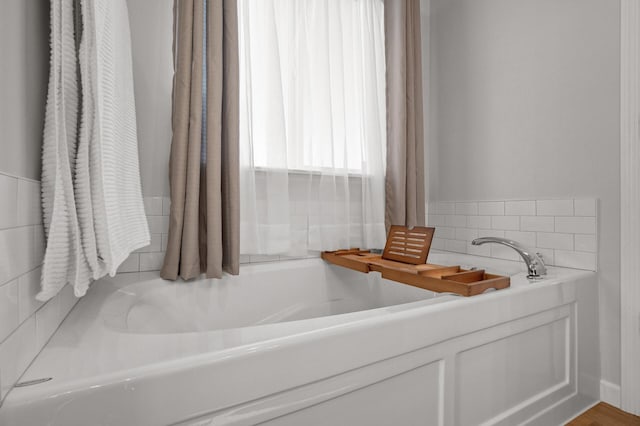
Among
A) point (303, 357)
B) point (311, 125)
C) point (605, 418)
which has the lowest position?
point (605, 418)

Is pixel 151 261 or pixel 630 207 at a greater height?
pixel 630 207

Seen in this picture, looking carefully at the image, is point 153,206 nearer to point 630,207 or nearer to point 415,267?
point 415,267

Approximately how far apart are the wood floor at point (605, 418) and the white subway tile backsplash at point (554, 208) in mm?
829

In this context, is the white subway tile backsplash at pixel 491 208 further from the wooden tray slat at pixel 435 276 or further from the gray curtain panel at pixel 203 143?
the gray curtain panel at pixel 203 143

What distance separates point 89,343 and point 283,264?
979mm

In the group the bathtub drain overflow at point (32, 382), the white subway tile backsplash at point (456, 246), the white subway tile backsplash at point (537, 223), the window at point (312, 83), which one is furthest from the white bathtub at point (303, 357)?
the window at point (312, 83)

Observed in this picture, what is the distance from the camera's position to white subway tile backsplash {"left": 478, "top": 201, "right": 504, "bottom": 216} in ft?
6.03

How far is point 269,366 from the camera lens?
2.11 feet

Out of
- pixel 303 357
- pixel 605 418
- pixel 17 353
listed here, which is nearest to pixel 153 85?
pixel 17 353

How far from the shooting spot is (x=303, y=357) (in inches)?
26.8

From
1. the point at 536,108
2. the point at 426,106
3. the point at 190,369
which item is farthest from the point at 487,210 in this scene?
the point at 190,369

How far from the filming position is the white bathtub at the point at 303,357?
0.55 m

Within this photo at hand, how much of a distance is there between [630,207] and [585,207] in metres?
0.15

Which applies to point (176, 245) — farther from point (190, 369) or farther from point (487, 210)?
point (487, 210)
